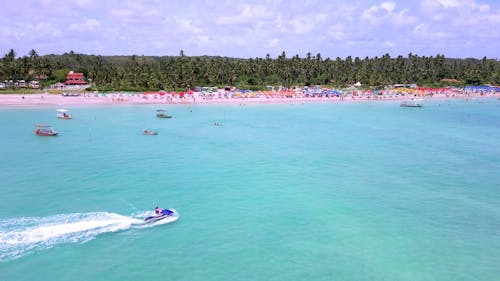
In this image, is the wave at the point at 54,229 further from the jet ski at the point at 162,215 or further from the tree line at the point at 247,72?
the tree line at the point at 247,72

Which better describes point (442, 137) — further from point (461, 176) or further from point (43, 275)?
point (43, 275)

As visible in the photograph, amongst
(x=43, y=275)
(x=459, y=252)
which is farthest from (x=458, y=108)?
(x=43, y=275)

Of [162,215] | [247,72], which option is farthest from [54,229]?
[247,72]

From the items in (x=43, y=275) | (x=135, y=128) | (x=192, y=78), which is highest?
(x=192, y=78)

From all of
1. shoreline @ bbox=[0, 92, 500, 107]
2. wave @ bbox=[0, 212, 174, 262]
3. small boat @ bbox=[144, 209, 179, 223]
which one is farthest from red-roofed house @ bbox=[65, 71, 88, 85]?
small boat @ bbox=[144, 209, 179, 223]

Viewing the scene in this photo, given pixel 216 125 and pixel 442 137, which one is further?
pixel 216 125

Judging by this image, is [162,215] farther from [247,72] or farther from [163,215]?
[247,72]

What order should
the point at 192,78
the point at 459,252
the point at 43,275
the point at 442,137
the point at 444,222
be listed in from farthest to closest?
the point at 192,78 → the point at 442,137 → the point at 444,222 → the point at 459,252 → the point at 43,275
